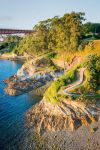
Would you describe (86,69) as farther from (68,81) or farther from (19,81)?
(19,81)

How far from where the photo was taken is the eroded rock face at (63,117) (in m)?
61.0

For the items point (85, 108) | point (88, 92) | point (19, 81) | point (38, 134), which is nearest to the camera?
point (38, 134)

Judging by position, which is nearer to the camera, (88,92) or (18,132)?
(18,132)

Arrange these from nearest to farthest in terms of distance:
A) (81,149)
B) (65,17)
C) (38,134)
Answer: (81,149)
(38,134)
(65,17)

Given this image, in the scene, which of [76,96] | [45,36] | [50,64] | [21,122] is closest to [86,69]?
[76,96]

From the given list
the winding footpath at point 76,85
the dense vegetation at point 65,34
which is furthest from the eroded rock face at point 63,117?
the dense vegetation at point 65,34

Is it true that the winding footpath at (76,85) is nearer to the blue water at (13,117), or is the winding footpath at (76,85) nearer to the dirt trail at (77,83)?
the dirt trail at (77,83)

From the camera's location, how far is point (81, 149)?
173 ft

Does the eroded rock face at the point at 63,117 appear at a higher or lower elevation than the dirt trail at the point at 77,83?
lower

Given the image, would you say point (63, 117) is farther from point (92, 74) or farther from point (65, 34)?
point (65, 34)

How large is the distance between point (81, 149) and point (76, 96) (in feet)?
54.0

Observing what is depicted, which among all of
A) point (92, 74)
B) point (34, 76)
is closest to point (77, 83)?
point (92, 74)

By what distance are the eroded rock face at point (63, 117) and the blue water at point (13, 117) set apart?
3152 mm

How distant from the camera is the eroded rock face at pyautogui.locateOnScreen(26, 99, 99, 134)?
200 ft
